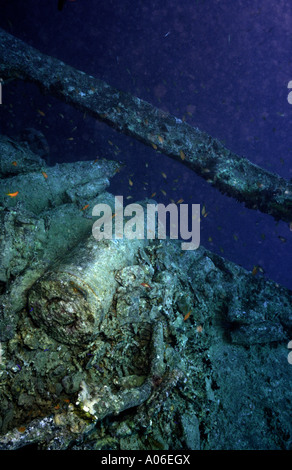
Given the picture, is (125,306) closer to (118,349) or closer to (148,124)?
(118,349)

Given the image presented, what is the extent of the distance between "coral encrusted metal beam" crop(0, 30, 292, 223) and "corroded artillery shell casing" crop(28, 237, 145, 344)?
3.91 metres

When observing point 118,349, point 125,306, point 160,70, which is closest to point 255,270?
point 125,306

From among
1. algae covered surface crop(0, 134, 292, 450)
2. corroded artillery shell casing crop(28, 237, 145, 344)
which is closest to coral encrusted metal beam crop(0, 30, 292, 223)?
algae covered surface crop(0, 134, 292, 450)

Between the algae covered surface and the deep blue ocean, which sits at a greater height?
the deep blue ocean

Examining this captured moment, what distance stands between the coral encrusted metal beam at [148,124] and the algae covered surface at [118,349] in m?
2.41

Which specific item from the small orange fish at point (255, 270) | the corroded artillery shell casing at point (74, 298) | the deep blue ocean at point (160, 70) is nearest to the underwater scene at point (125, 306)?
the corroded artillery shell casing at point (74, 298)

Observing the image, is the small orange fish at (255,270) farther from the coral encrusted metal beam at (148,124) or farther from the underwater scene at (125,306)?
the coral encrusted metal beam at (148,124)

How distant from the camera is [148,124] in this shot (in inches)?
228

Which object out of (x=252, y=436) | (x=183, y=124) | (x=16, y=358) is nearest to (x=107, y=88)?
(x=183, y=124)

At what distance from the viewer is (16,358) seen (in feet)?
10.0

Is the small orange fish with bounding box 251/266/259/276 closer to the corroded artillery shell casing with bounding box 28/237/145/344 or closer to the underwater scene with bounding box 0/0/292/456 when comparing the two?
the underwater scene with bounding box 0/0/292/456

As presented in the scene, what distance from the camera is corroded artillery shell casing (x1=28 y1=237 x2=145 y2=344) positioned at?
2.99 meters
